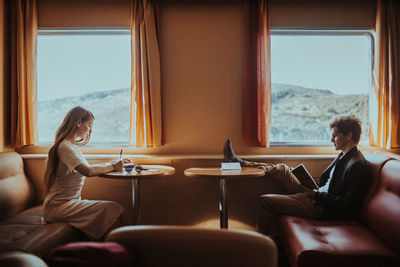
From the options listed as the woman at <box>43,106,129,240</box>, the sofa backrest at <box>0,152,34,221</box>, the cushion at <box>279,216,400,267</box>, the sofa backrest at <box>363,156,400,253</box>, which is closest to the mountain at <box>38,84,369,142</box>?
the sofa backrest at <box>0,152,34,221</box>

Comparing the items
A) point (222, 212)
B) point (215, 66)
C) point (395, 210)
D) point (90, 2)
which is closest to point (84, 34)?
point (90, 2)

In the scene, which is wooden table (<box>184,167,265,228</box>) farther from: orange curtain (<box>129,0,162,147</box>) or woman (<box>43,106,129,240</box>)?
orange curtain (<box>129,0,162,147</box>)

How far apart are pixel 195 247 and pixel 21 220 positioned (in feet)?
7.10

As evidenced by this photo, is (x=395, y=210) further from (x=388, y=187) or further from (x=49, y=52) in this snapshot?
(x=49, y=52)

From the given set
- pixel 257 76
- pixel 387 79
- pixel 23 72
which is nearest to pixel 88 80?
pixel 23 72

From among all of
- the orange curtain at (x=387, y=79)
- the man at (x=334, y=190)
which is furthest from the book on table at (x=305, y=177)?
the orange curtain at (x=387, y=79)

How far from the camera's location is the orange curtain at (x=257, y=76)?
3365mm

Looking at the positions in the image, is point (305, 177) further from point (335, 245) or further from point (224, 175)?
point (335, 245)

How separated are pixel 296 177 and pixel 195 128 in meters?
1.28

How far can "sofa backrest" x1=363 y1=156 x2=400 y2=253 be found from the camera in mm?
1884

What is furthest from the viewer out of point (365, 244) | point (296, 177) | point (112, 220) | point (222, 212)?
point (296, 177)

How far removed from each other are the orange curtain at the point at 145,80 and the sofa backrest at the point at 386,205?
7.07 feet

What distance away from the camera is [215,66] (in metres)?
3.51

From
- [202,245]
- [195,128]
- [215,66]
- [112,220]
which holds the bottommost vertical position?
[112,220]
